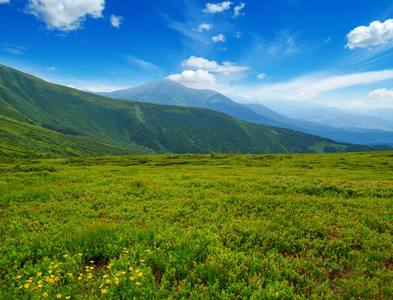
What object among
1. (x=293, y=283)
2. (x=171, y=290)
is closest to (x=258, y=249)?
(x=293, y=283)

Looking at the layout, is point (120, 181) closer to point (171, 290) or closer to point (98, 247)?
point (98, 247)

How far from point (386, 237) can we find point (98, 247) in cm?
1038

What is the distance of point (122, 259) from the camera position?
5305 mm

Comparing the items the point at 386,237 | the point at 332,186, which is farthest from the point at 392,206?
the point at 386,237

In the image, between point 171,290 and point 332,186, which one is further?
point 332,186

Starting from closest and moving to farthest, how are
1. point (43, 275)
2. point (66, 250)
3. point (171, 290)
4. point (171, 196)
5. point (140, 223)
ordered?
point (171, 290), point (43, 275), point (66, 250), point (140, 223), point (171, 196)

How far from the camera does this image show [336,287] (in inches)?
188

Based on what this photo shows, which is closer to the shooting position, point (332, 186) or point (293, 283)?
point (293, 283)

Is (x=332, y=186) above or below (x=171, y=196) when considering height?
above

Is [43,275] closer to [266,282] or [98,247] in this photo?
[98,247]

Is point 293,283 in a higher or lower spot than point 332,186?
lower

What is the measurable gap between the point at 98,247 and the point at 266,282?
5356 mm

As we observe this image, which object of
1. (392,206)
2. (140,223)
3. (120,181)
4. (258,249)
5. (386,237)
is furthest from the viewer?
(120,181)

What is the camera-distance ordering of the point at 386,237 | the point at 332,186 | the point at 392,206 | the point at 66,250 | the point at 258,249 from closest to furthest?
1. the point at 66,250
2. the point at 258,249
3. the point at 386,237
4. the point at 392,206
5. the point at 332,186
